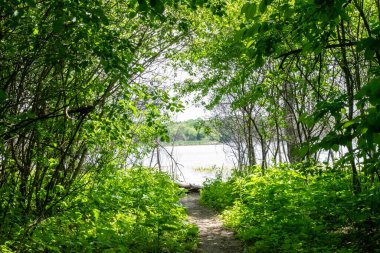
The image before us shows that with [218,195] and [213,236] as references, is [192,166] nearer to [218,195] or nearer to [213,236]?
[218,195]

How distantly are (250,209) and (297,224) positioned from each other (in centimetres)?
170

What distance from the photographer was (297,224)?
20.1 feet

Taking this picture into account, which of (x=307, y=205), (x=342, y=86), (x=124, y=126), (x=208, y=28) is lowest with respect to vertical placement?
(x=307, y=205)

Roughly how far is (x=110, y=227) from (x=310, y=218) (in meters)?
3.75

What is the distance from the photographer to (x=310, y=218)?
634 cm

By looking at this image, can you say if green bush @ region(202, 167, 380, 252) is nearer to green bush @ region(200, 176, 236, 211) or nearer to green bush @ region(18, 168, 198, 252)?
green bush @ region(18, 168, 198, 252)

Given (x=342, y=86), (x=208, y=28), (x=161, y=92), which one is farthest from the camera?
(x=342, y=86)

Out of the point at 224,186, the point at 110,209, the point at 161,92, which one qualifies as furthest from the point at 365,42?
the point at 224,186

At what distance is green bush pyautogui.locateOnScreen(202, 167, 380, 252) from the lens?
5375mm

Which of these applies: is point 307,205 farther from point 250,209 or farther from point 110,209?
point 110,209

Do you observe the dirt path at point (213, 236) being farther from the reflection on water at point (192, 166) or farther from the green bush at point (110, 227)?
the reflection on water at point (192, 166)

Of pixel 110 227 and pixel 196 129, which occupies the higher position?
pixel 196 129

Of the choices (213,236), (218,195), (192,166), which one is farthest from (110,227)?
(192,166)

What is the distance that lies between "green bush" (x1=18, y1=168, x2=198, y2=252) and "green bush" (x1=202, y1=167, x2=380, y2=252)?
1453 mm
